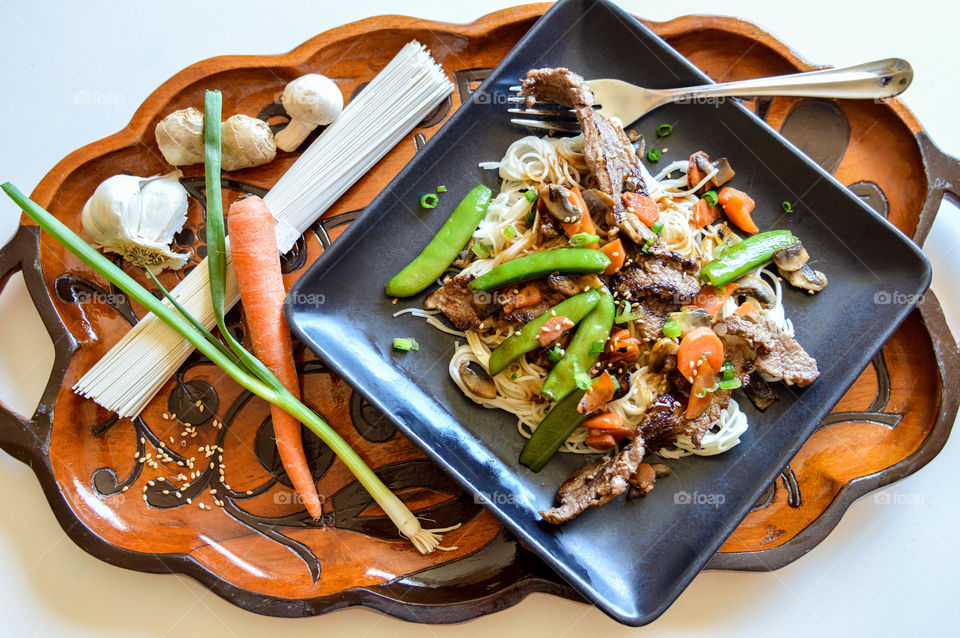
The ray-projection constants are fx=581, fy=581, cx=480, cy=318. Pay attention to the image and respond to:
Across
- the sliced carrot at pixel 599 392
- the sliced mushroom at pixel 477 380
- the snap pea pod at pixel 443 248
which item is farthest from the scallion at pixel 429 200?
the sliced carrot at pixel 599 392

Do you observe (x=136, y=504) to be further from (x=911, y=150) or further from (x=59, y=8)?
(x=911, y=150)

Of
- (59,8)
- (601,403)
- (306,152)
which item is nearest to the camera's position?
(601,403)

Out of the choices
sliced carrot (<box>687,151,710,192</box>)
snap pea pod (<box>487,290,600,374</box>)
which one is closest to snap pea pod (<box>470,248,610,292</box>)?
snap pea pod (<box>487,290,600,374</box>)

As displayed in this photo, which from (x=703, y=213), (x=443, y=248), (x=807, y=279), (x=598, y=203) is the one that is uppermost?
(x=598, y=203)

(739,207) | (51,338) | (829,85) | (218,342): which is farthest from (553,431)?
(51,338)

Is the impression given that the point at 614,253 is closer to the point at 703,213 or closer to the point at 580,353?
the point at 580,353

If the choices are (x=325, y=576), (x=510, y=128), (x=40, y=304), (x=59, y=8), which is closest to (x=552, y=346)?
(x=510, y=128)
